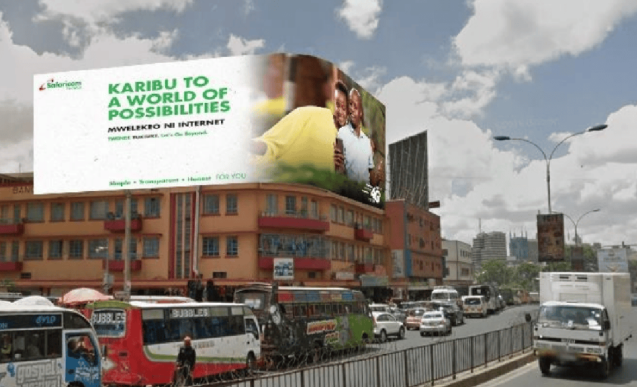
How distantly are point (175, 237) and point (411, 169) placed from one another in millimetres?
63390

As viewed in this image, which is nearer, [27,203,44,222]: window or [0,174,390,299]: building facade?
[0,174,390,299]: building facade

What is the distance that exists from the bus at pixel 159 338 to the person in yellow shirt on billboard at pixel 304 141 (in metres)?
31.3

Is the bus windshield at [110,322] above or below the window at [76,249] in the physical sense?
below

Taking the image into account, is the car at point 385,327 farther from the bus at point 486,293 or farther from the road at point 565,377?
Result: the bus at point 486,293

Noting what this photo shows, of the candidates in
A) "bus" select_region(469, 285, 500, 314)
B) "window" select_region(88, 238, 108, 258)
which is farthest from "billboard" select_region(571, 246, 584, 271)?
"window" select_region(88, 238, 108, 258)

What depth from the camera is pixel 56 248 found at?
193ft

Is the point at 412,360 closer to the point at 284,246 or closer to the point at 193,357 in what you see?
the point at 193,357

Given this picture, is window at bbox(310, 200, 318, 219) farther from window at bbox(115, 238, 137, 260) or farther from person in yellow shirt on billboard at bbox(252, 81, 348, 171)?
window at bbox(115, 238, 137, 260)

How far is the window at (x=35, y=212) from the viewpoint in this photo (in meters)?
59.3

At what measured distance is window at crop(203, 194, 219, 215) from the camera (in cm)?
5366

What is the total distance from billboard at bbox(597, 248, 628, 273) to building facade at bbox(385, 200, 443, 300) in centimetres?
2376

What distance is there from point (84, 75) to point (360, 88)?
87.1ft

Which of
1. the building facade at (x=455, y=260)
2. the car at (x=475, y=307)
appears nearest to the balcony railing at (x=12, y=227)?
the car at (x=475, y=307)

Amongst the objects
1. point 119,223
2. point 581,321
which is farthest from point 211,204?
point 581,321
